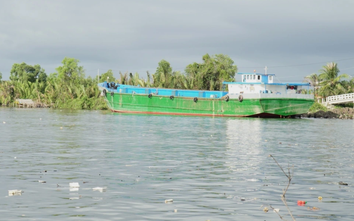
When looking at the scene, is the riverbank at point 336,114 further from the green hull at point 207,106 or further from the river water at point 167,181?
the river water at point 167,181

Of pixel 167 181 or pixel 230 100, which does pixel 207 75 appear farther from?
pixel 167 181

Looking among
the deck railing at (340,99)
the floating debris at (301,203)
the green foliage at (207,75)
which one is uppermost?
the green foliage at (207,75)

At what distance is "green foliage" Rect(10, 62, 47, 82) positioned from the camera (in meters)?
163

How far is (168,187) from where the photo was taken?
13.8 m

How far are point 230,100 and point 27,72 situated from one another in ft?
368

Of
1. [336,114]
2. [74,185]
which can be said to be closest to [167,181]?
[74,185]

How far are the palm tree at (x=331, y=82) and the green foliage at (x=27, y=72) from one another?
103 metres

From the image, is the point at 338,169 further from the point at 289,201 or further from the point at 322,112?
the point at 322,112

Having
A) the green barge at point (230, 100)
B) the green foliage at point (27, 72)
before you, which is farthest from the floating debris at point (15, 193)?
the green foliage at point (27, 72)

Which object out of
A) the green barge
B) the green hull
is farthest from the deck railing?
the green hull

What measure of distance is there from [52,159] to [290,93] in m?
53.0

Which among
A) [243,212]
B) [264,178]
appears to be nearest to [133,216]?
[243,212]

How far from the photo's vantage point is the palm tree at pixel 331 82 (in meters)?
85.4

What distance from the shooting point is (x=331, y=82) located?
86438mm
